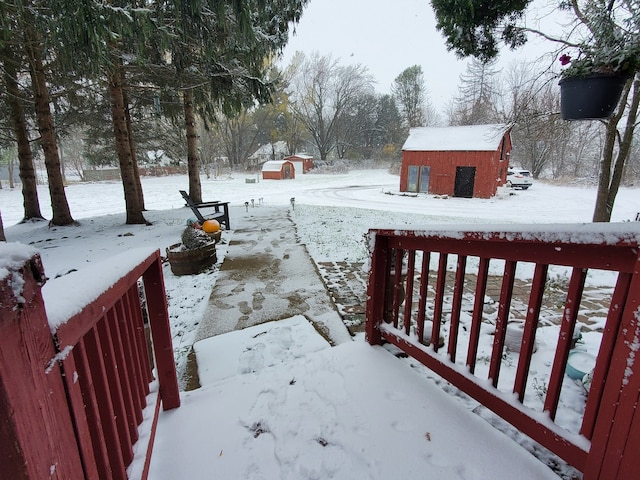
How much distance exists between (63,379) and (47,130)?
33.0ft

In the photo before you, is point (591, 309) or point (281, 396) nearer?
point (281, 396)

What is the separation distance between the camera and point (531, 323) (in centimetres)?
130

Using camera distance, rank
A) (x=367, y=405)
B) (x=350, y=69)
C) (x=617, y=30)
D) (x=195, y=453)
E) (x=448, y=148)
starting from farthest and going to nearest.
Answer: (x=350, y=69) → (x=448, y=148) → (x=617, y=30) → (x=367, y=405) → (x=195, y=453)

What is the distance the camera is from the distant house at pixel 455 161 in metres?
16.9

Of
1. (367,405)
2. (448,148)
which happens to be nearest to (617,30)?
(367,405)

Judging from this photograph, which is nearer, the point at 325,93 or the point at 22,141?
the point at 22,141

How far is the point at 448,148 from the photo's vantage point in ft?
58.3

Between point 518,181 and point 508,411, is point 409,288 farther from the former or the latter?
point 518,181

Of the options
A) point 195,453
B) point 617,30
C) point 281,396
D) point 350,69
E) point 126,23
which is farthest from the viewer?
point 350,69

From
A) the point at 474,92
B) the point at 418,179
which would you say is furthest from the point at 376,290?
the point at 474,92

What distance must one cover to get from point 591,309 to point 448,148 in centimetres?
1621

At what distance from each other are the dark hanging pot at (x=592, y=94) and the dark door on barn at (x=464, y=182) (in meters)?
16.2

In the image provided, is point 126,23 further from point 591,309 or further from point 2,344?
point 591,309

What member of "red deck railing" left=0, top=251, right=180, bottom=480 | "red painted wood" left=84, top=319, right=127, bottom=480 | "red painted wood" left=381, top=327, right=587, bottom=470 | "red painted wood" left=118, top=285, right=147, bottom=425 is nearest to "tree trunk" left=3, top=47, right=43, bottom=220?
"red painted wood" left=118, top=285, right=147, bottom=425
